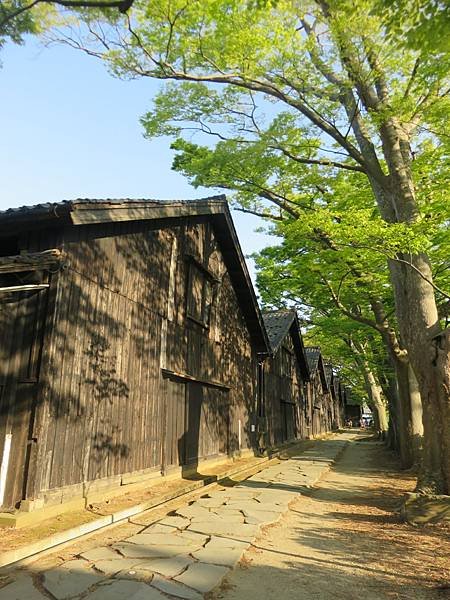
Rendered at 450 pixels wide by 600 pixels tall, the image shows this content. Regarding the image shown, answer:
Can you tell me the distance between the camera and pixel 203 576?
465 cm

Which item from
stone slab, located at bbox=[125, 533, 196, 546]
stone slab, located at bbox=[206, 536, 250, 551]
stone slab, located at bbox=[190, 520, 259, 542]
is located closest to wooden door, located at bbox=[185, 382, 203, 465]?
stone slab, located at bbox=[190, 520, 259, 542]

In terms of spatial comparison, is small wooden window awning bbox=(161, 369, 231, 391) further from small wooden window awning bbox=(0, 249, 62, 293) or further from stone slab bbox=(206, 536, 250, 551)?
stone slab bbox=(206, 536, 250, 551)

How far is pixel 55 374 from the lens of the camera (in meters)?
6.76

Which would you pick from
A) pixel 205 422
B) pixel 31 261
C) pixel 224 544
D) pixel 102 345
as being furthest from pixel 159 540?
pixel 205 422

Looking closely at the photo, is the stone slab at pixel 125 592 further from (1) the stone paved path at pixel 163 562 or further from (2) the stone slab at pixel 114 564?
(2) the stone slab at pixel 114 564

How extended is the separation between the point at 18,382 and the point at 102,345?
1757mm

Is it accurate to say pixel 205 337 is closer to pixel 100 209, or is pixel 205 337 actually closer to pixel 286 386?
pixel 100 209

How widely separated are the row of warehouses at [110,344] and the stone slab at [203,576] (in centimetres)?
265

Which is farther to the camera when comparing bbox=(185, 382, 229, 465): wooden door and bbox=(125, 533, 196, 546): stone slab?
bbox=(185, 382, 229, 465): wooden door

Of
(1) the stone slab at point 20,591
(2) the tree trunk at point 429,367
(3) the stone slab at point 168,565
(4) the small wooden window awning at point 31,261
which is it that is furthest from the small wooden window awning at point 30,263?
(2) the tree trunk at point 429,367

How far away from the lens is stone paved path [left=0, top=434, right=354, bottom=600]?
4.17 metres

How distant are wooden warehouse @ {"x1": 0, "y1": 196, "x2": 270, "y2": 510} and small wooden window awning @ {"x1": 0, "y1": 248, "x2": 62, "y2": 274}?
17 mm

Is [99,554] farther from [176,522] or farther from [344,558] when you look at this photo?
[344,558]

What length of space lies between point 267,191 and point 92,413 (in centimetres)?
842
